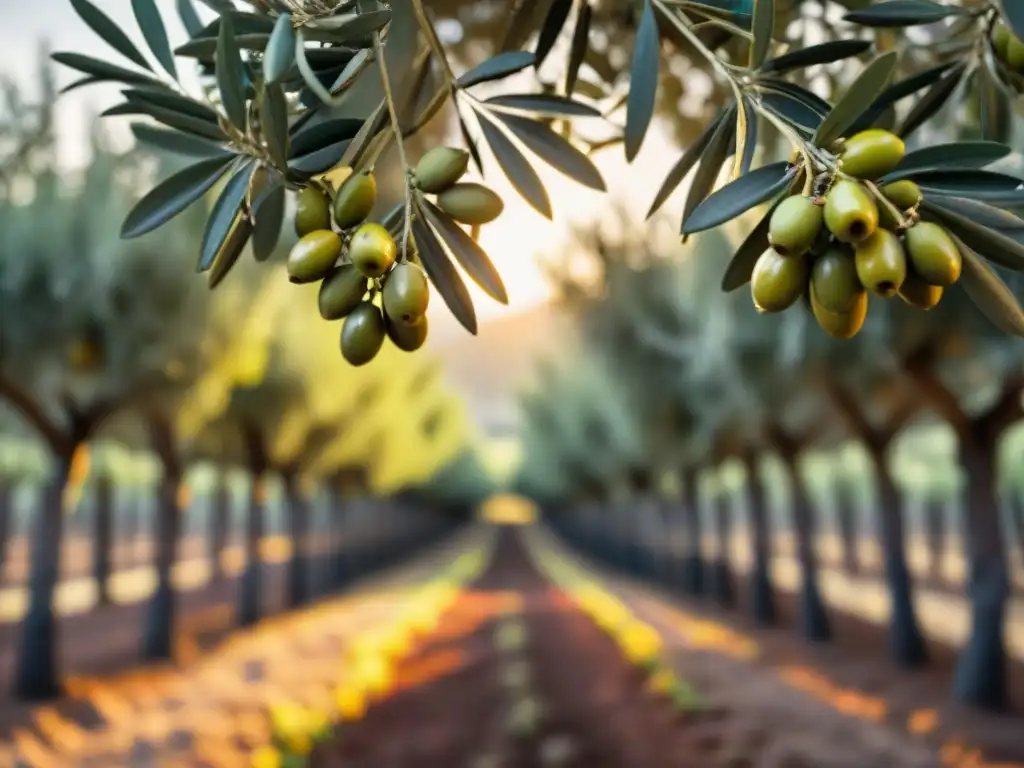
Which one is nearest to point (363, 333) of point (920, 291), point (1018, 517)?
point (920, 291)

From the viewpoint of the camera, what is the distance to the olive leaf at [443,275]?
123 centimetres

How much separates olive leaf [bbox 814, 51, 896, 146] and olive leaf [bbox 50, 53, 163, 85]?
0.97 metres

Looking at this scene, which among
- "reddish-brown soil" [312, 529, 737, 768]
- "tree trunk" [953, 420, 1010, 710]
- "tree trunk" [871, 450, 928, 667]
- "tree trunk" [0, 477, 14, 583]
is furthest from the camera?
"tree trunk" [0, 477, 14, 583]

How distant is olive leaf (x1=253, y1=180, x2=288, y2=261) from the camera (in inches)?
50.6

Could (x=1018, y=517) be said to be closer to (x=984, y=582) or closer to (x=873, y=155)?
(x=984, y=582)

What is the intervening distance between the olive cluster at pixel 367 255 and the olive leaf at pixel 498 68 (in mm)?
139

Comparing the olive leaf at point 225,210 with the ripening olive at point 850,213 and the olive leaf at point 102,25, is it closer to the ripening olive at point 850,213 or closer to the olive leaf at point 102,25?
the olive leaf at point 102,25

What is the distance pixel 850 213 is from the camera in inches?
36.9

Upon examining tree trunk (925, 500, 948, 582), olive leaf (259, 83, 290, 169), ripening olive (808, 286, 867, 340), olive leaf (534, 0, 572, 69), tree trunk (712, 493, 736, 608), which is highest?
olive leaf (534, 0, 572, 69)

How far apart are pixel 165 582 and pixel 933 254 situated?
11472 mm

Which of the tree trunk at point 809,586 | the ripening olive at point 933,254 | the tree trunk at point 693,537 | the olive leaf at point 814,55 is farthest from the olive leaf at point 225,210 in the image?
the tree trunk at point 693,537

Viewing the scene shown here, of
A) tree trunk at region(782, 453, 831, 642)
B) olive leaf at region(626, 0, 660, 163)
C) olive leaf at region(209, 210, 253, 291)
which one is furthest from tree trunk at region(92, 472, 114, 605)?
olive leaf at region(626, 0, 660, 163)

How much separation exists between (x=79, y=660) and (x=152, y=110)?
1140 cm

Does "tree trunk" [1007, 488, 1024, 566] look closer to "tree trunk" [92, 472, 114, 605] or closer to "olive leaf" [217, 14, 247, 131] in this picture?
"tree trunk" [92, 472, 114, 605]
